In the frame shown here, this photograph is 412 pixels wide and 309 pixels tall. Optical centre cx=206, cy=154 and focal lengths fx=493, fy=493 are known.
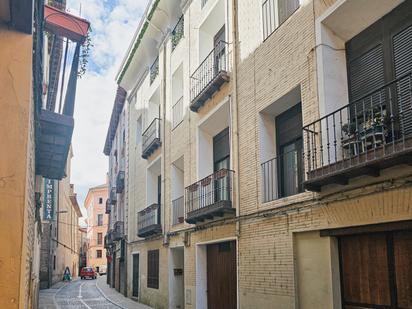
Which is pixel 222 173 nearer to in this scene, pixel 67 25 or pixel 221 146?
pixel 221 146

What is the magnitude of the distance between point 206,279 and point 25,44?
959 cm

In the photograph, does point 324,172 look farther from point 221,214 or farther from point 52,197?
point 52,197

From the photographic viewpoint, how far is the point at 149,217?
18.2 m

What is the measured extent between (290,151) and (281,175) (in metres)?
0.51

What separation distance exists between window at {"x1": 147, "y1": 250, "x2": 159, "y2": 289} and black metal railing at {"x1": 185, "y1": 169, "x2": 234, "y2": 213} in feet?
14.6

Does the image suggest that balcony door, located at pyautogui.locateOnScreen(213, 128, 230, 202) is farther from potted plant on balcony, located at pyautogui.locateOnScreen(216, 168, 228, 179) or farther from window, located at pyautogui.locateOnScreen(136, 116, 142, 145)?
window, located at pyautogui.locateOnScreen(136, 116, 142, 145)

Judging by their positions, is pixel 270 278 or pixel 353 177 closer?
pixel 353 177

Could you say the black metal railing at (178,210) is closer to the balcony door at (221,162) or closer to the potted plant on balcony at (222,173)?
the balcony door at (221,162)

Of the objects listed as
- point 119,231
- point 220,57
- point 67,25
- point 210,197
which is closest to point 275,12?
point 220,57

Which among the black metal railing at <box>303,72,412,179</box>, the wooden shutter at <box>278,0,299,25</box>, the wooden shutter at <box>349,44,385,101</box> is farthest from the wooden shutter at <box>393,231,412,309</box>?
the wooden shutter at <box>278,0,299,25</box>

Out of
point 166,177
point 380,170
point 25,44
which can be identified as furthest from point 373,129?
point 166,177

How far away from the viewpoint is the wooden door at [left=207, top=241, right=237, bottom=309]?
37.3ft

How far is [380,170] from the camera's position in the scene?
627 cm

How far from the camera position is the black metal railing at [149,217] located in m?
17.4
